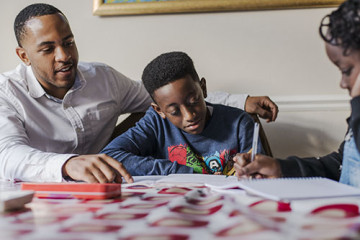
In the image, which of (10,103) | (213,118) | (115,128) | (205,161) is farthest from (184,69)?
(10,103)

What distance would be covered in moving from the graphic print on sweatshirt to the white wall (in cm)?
54

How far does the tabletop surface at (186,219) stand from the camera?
0.46 m

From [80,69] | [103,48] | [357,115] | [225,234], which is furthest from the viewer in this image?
[103,48]

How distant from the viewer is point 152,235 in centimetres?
46

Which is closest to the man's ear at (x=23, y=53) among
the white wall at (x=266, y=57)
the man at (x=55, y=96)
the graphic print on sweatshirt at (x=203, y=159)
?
the man at (x=55, y=96)

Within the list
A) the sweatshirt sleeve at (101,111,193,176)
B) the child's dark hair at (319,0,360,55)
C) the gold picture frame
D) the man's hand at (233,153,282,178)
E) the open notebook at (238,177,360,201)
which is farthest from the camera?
the gold picture frame

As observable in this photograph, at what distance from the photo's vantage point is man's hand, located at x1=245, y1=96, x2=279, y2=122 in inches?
57.9

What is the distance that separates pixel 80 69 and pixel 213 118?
62 centimetres

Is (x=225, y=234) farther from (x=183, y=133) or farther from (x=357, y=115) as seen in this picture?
(x=183, y=133)

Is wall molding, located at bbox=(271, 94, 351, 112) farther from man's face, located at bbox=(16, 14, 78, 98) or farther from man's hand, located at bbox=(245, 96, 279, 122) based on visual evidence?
man's face, located at bbox=(16, 14, 78, 98)

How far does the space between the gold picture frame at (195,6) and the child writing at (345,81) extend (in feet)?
3.11

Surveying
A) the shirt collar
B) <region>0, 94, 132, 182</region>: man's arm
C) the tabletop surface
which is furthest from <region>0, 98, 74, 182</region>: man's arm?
the tabletop surface

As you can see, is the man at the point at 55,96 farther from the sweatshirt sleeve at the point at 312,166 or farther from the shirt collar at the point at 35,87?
the sweatshirt sleeve at the point at 312,166

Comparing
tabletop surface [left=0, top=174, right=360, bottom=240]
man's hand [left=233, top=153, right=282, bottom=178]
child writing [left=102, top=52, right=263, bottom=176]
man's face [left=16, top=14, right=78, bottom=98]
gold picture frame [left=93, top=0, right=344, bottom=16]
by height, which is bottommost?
tabletop surface [left=0, top=174, right=360, bottom=240]
